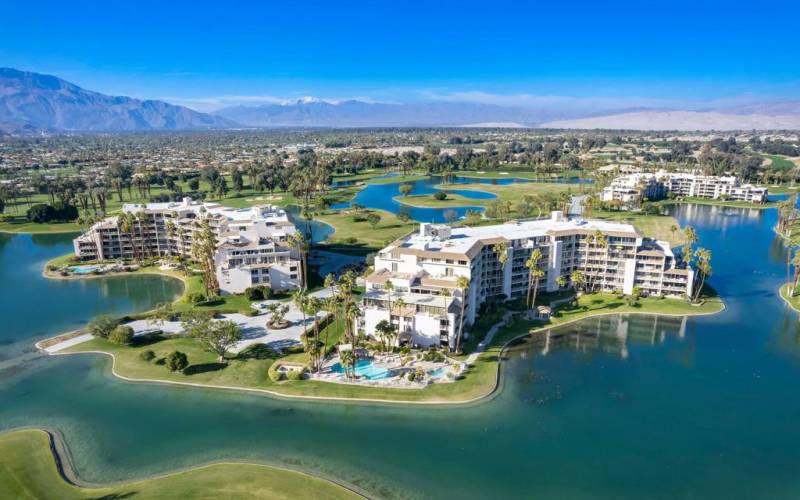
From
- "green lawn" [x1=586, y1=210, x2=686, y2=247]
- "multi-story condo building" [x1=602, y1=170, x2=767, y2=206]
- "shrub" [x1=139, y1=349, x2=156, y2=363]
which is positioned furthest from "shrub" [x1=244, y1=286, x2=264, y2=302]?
"multi-story condo building" [x1=602, y1=170, x2=767, y2=206]

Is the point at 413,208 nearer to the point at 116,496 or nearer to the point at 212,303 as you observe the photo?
the point at 212,303

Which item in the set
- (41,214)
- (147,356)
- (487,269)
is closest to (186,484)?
(147,356)

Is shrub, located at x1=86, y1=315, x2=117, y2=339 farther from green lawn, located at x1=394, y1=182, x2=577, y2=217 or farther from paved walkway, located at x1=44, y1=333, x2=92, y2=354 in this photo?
green lawn, located at x1=394, y1=182, x2=577, y2=217

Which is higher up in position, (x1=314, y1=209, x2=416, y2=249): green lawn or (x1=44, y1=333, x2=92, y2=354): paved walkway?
(x1=314, y1=209, x2=416, y2=249): green lawn

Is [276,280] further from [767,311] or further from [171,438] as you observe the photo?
[767,311]

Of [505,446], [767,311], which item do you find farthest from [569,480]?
[767,311]

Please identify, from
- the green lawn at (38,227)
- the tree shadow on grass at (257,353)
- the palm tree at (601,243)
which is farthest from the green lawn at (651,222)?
the green lawn at (38,227)
